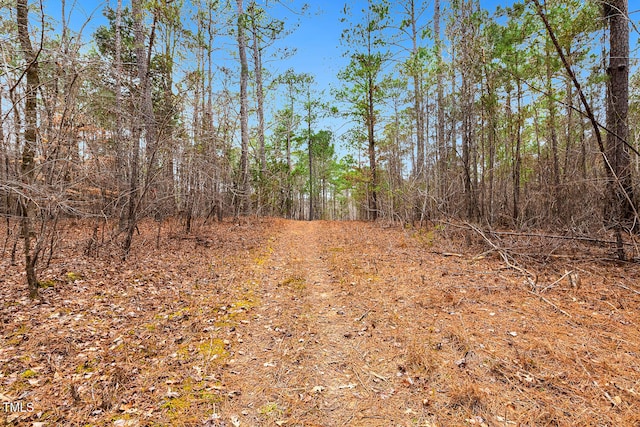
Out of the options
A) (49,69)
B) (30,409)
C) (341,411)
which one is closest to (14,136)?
(49,69)

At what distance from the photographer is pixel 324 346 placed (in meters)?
3.62

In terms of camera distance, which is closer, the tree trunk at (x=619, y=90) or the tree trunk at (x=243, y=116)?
the tree trunk at (x=619, y=90)

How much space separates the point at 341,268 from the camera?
6891 mm

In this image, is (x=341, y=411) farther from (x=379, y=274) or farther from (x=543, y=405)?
(x=379, y=274)

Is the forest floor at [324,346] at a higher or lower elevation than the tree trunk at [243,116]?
lower

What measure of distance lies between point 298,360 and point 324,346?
1.44 ft

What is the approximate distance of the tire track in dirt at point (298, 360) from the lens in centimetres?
256

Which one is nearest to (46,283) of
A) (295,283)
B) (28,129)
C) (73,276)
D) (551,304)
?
(73,276)

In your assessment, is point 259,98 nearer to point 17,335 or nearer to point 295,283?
point 295,283

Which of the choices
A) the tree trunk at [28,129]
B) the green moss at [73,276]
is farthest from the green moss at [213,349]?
the green moss at [73,276]

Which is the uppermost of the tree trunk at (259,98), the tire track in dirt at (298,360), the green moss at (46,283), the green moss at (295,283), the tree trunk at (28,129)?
the tree trunk at (259,98)

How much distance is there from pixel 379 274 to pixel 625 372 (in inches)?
158
